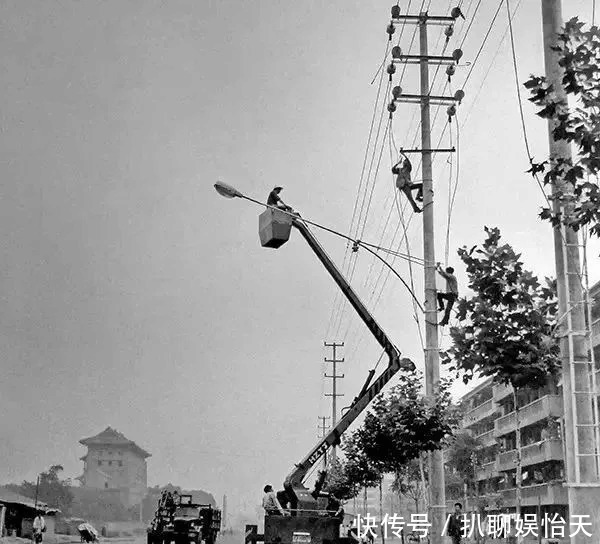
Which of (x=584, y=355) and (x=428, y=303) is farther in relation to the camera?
(x=428, y=303)

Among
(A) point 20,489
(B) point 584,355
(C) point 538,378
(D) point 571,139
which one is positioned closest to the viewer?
(D) point 571,139

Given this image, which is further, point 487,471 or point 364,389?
point 487,471

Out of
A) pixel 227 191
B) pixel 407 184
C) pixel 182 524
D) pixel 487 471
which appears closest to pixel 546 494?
pixel 487 471

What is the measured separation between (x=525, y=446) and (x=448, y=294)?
1930 inches

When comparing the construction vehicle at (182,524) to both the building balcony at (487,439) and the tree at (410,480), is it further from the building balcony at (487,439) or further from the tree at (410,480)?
the building balcony at (487,439)

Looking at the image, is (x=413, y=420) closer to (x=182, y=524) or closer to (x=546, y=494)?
(x=182, y=524)

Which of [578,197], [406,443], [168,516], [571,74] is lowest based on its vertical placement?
[168,516]

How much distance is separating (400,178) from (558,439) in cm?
3962

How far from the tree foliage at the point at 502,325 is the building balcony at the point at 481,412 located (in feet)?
232

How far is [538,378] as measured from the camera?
16234mm

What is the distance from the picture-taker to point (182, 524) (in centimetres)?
3547

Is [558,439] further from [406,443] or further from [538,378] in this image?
[538,378]

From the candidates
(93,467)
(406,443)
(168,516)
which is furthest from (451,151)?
(93,467)

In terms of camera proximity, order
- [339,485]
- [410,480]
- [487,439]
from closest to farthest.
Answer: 1. [410,480]
2. [339,485]
3. [487,439]
